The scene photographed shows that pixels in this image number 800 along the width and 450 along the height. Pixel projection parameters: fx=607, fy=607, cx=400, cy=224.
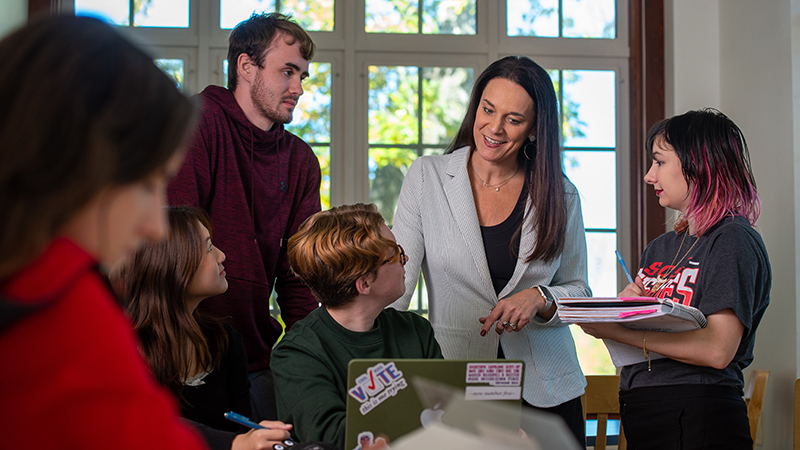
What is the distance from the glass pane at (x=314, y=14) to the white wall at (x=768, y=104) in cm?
163

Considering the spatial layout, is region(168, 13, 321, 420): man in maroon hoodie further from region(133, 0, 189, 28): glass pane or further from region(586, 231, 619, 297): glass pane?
region(586, 231, 619, 297): glass pane

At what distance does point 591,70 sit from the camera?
302 cm

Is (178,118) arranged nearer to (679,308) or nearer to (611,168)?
(679,308)

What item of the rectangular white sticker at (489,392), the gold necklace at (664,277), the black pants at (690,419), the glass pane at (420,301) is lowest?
the black pants at (690,419)

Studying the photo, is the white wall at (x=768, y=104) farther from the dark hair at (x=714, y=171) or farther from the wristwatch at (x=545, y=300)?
the wristwatch at (x=545, y=300)

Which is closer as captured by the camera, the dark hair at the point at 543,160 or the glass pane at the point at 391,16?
the dark hair at the point at 543,160

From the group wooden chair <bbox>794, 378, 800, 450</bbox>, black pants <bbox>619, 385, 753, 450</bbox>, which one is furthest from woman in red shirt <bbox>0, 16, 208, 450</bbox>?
wooden chair <bbox>794, 378, 800, 450</bbox>

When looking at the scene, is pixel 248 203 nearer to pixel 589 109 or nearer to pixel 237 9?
pixel 237 9

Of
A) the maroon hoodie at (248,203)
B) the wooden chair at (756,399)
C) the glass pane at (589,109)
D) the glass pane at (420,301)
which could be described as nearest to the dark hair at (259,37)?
the maroon hoodie at (248,203)

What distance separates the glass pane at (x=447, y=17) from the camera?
9.76 ft

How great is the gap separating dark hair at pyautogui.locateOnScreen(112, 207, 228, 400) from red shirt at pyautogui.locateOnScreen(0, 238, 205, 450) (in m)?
1.06

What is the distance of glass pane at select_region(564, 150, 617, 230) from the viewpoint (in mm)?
2996

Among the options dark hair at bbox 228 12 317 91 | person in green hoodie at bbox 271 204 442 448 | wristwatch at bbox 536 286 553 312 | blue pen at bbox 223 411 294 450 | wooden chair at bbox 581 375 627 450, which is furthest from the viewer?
wooden chair at bbox 581 375 627 450

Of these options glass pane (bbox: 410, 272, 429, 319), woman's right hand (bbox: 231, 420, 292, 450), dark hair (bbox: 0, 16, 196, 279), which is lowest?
woman's right hand (bbox: 231, 420, 292, 450)
